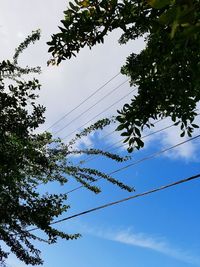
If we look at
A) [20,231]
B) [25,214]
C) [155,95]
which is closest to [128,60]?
[155,95]

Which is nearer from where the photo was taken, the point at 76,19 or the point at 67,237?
the point at 76,19

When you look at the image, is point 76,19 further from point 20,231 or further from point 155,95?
point 20,231

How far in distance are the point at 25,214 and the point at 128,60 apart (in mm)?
3675

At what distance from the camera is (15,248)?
10.3 meters

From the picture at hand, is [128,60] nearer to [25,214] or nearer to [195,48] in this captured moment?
[195,48]

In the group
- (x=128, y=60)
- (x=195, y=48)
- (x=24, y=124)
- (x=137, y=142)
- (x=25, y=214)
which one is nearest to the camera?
(x=195, y=48)

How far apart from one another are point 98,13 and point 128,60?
6.91 ft

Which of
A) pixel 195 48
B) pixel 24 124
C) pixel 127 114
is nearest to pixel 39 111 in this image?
pixel 24 124

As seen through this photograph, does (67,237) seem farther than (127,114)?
Yes

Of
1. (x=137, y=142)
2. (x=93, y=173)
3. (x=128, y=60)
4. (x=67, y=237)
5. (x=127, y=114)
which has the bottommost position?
(x=137, y=142)

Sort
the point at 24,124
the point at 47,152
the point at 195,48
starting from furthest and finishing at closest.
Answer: the point at 47,152 → the point at 24,124 → the point at 195,48

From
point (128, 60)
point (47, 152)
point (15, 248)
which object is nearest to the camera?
point (128, 60)

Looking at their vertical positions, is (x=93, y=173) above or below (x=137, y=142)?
above

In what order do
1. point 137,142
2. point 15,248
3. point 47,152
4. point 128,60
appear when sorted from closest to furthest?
1. point 137,142
2. point 128,60
3. point 15,248
4. point 47,152
